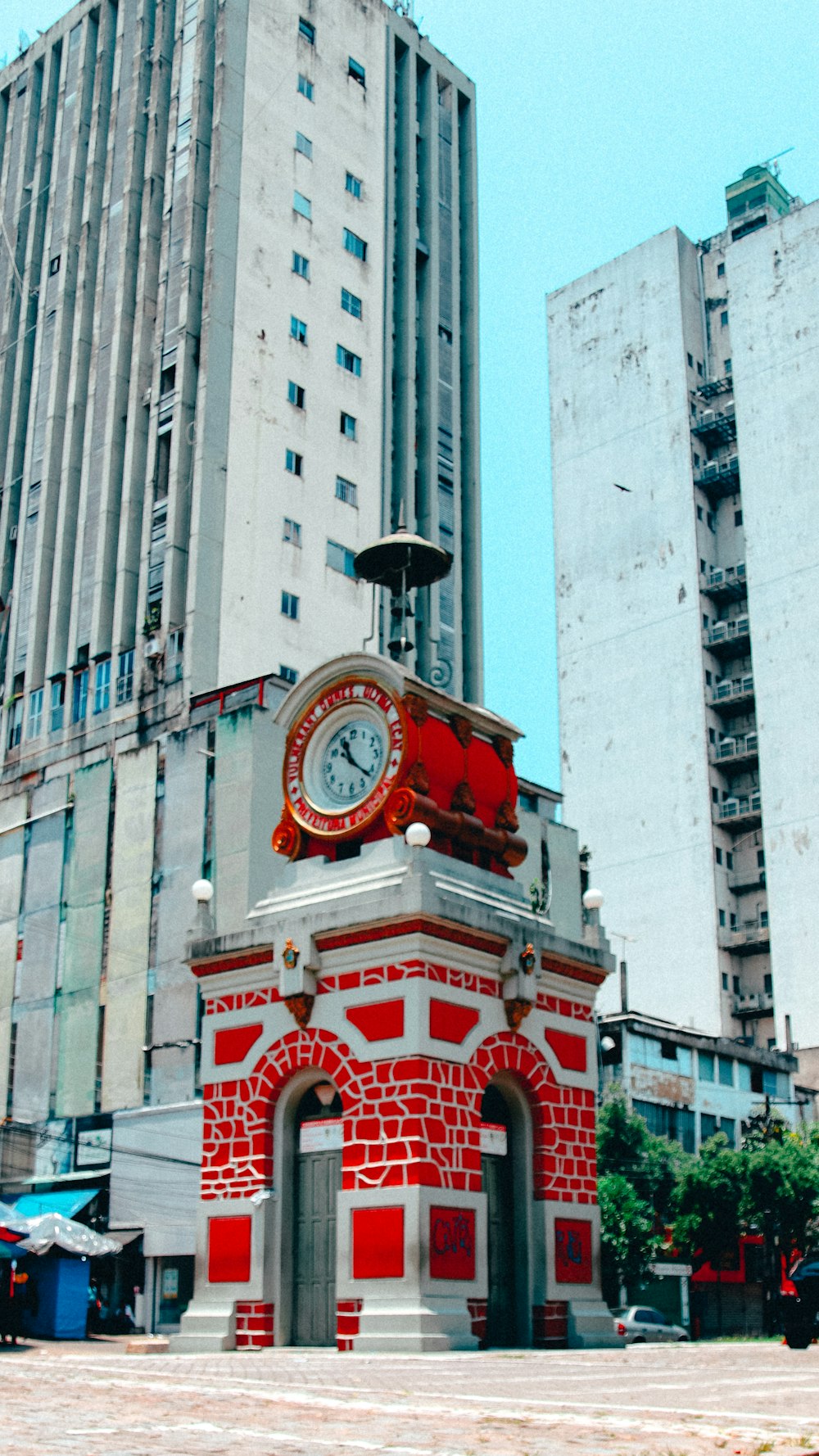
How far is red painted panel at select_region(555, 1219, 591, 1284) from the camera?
82.5 ft

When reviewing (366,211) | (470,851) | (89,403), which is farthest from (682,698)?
(470,851)

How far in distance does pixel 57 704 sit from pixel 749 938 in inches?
1756

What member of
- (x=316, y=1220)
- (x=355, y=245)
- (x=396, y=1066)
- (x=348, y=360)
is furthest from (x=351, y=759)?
(x=355, y=245)

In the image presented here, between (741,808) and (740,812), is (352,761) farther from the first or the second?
(741,808)

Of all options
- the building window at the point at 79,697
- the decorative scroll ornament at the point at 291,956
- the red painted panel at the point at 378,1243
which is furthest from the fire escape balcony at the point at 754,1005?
the red painted panel at the point at 378,1243

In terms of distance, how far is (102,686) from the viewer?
6581cm

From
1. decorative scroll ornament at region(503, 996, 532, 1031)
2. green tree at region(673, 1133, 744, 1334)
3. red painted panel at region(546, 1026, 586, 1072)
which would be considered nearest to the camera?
→ decorative scroll ornament at region(503, 996, 532, 1031)

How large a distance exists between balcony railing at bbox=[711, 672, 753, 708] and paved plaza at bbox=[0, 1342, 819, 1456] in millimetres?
74563

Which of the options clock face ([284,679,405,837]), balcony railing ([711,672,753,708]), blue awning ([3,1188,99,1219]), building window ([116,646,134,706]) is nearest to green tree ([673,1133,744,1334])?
blue awning ([3,1188,99,1219])

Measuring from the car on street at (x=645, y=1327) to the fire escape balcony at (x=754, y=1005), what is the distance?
40566 millimetres

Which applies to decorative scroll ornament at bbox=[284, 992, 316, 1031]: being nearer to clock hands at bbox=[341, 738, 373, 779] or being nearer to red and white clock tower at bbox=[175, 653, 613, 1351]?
red and white clock tower at bbox=[175, 653, 613, 1351]

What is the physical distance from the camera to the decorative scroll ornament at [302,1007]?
24.4m

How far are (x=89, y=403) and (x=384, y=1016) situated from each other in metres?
54.2

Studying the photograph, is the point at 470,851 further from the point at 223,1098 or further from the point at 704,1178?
the point at 704,1178
